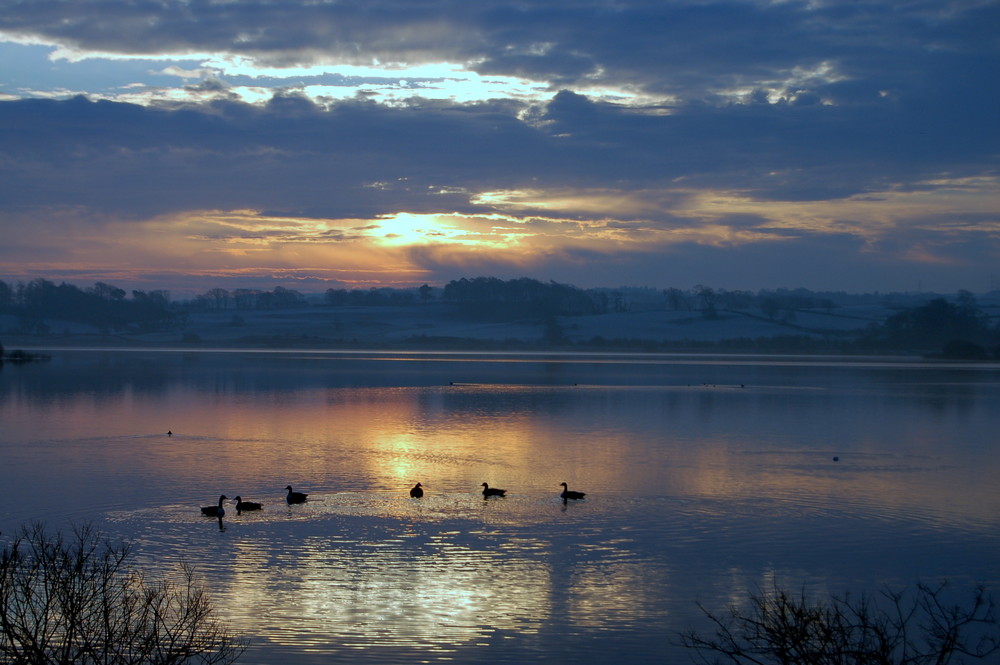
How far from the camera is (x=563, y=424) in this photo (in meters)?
27.8

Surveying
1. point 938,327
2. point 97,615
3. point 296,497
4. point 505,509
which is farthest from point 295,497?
point 938,327

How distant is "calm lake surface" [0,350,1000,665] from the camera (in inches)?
395

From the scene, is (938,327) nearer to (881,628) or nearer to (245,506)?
(245,506)

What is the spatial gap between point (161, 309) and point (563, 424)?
373 ft

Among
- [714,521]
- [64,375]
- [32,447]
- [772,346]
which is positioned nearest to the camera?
[714,521]

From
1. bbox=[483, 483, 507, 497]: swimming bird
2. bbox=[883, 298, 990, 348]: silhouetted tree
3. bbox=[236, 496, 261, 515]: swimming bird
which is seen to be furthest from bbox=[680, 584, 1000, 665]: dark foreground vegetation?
bbox=[883, 298, 990, 348]: silhouetted tree

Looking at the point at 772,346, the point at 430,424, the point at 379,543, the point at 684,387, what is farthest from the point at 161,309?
the point at 379,543

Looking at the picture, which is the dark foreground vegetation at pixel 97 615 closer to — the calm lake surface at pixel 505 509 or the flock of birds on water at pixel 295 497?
the calm lake surface at pixel 505 509

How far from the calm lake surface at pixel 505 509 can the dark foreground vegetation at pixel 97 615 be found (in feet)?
2.02

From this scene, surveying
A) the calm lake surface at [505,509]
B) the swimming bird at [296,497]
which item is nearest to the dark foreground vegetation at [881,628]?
the calm lake surface at [505,509]

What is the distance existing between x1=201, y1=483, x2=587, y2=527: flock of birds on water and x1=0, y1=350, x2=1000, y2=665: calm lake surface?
0.60ft

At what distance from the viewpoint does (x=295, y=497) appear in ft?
50.4

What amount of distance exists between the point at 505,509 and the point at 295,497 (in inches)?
133

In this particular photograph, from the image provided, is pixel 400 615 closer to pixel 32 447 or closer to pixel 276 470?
pixel 276 470
